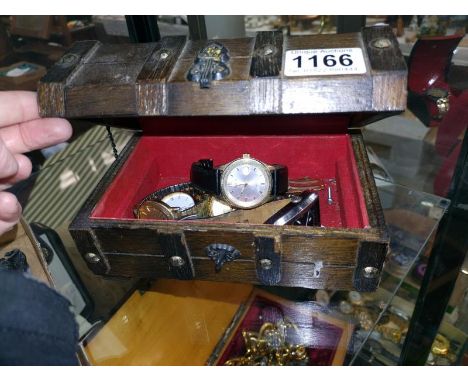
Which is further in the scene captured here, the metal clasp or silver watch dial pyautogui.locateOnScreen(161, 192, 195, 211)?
silver watch dial pyautogui.locateOnScreen(161, 192, 195, 211)

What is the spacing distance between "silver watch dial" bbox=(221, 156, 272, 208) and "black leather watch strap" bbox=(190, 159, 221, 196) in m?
0.04

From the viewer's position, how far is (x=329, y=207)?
1.31 metres

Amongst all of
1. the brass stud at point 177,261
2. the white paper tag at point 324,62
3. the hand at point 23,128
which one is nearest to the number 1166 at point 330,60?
the white paper tag at point 324,62

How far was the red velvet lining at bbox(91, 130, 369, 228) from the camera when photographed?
1.21 m

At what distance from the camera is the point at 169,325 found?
53.6 inches

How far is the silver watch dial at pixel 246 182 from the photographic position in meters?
1.16

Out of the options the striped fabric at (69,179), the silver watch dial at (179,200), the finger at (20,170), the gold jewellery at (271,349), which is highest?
the finger at (20,170)

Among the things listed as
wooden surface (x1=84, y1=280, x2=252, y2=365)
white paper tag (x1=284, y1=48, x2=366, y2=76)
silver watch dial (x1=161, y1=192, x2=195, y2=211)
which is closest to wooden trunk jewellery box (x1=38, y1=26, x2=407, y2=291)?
white paper tag (x1=284, y1=48, x2=366, y2=76)

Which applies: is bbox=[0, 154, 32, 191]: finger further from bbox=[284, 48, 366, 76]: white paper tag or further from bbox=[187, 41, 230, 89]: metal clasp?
bbox=[284, 48, 366, 76]: white paper tag

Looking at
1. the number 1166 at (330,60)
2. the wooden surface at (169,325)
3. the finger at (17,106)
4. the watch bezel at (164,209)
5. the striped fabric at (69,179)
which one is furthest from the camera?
the striped fabric at (69,179)

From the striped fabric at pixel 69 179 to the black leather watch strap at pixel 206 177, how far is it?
1.94ft

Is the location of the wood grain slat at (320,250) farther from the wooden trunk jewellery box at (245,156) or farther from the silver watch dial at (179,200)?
the silver watch dial at (179,200)

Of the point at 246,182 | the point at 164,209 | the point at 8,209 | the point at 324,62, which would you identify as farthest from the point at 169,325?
the point at 324,62
